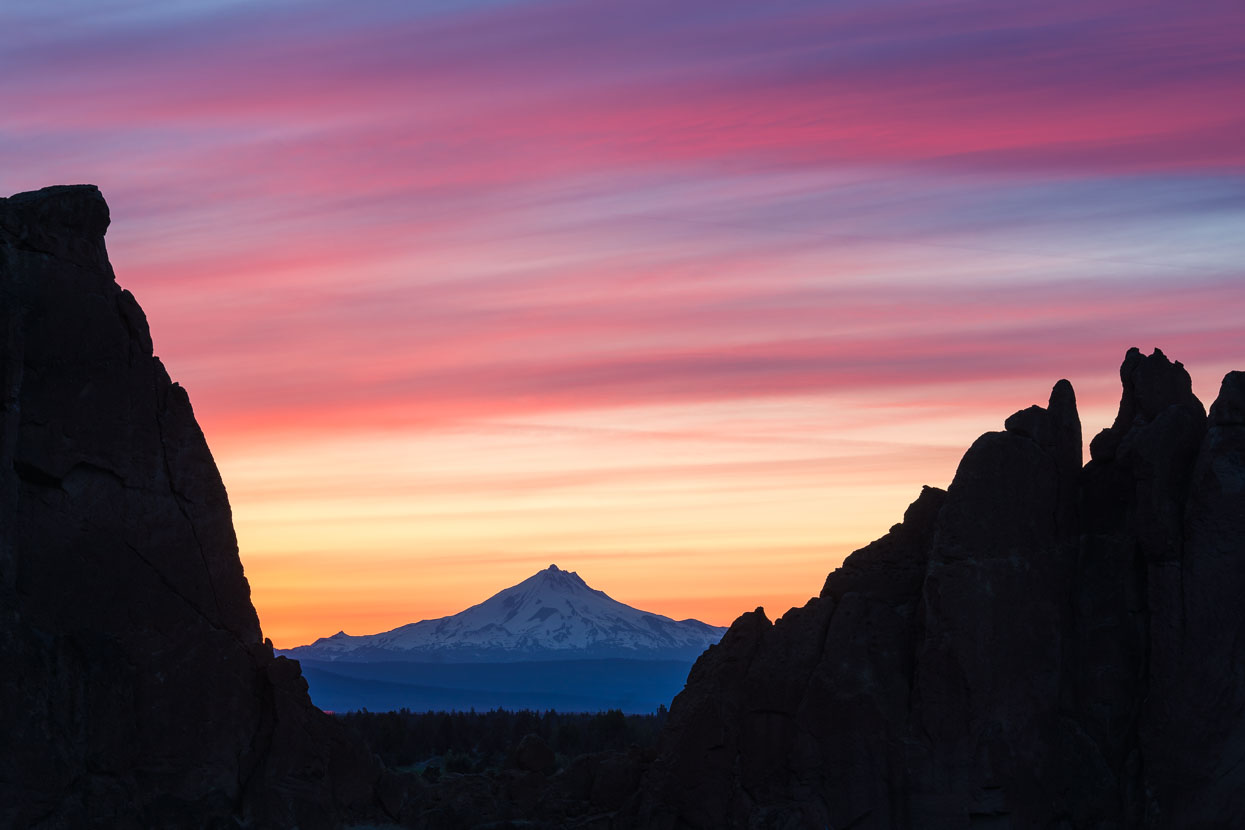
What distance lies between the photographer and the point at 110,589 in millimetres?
38969

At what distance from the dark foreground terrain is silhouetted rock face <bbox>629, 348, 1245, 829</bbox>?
0.18 ft

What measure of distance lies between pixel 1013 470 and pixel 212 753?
19.5 meters

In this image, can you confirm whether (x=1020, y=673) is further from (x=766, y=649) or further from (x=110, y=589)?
(x=110, y=589)

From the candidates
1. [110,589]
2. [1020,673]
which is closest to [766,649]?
[1020,673]

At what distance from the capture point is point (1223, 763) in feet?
138

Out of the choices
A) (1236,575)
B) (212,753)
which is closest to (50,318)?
(212,753)

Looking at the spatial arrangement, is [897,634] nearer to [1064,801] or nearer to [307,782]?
[1064,801]

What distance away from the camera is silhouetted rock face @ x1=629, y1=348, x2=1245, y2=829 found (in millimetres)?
42594

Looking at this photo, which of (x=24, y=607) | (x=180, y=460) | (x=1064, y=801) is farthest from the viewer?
(x=1064, y=801)

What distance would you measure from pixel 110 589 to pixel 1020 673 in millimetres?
20755

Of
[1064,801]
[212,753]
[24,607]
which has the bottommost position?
[1064,801]

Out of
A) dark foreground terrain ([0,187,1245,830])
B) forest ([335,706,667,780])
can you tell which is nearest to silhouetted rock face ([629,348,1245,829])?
dark foreground terrain ([0,187,1245,830])

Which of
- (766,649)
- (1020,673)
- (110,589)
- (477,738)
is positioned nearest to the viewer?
(110,589)

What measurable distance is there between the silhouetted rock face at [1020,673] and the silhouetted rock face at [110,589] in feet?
33.8
